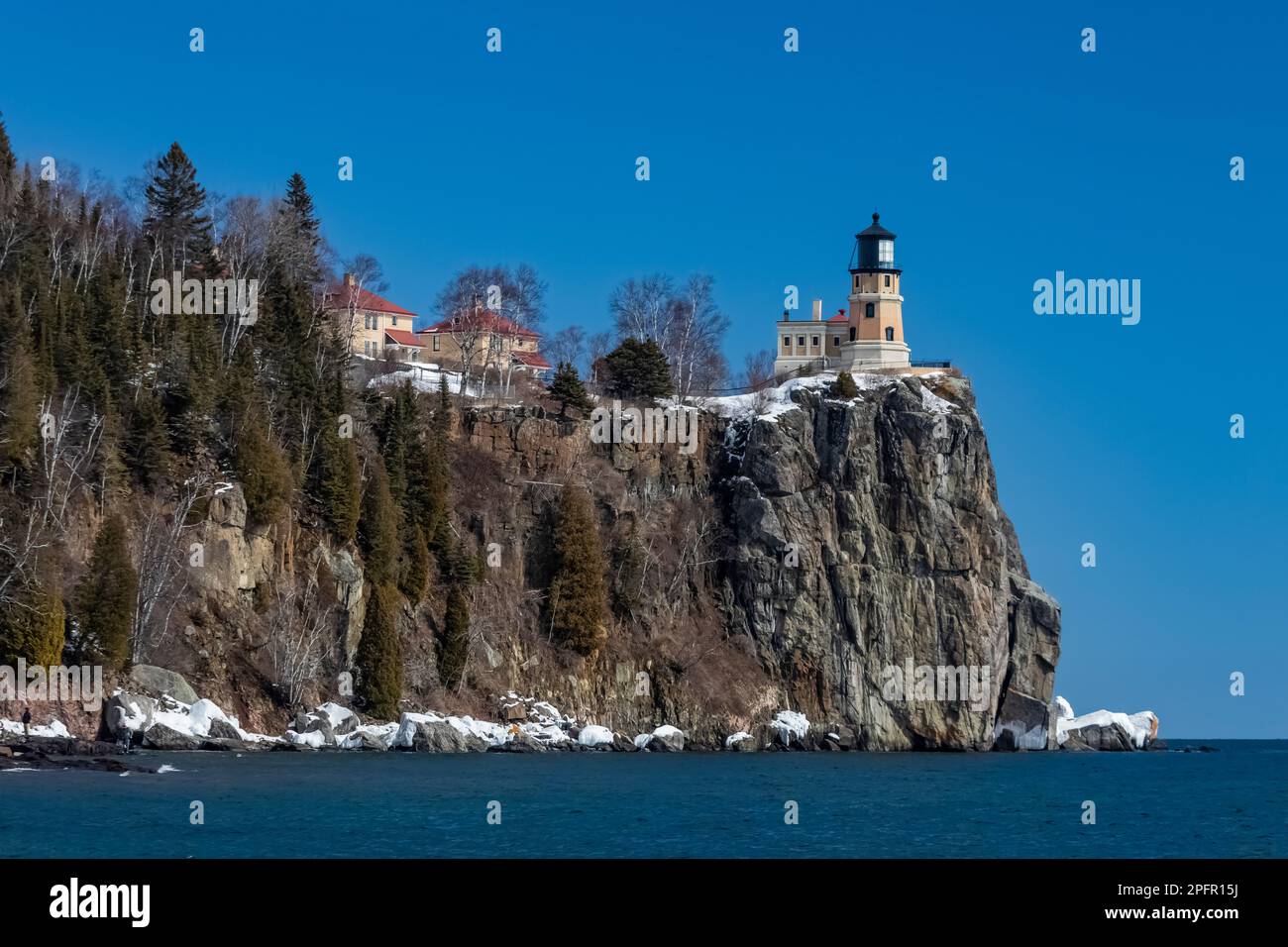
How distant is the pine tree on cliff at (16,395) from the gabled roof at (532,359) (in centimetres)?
5045

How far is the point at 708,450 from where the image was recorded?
98125mm

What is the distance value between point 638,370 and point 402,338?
1296 inches

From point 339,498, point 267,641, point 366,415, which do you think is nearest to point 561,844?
point 267,641

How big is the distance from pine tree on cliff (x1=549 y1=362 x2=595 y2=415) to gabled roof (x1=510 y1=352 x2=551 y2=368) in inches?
749

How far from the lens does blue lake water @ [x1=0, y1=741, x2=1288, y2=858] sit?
37.4m

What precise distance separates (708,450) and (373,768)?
4323 centimetres

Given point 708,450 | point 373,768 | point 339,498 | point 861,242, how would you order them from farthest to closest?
point 861,242 < point 708,450 < point 339,498 < point 373,768

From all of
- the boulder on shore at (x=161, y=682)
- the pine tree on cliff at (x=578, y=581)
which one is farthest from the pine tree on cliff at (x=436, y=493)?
the boulder on shore at (x=161, y=682)

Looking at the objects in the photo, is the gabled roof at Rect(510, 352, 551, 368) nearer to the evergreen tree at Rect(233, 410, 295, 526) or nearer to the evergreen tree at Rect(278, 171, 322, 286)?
the evergreen tree at Rect(278, 171, 322, 286)

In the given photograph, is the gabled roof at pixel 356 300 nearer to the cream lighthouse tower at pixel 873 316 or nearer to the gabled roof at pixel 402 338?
the gabled roof at pixel 402 338

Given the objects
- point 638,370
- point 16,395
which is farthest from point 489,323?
point 16,395

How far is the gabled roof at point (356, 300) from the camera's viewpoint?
4144 inches
